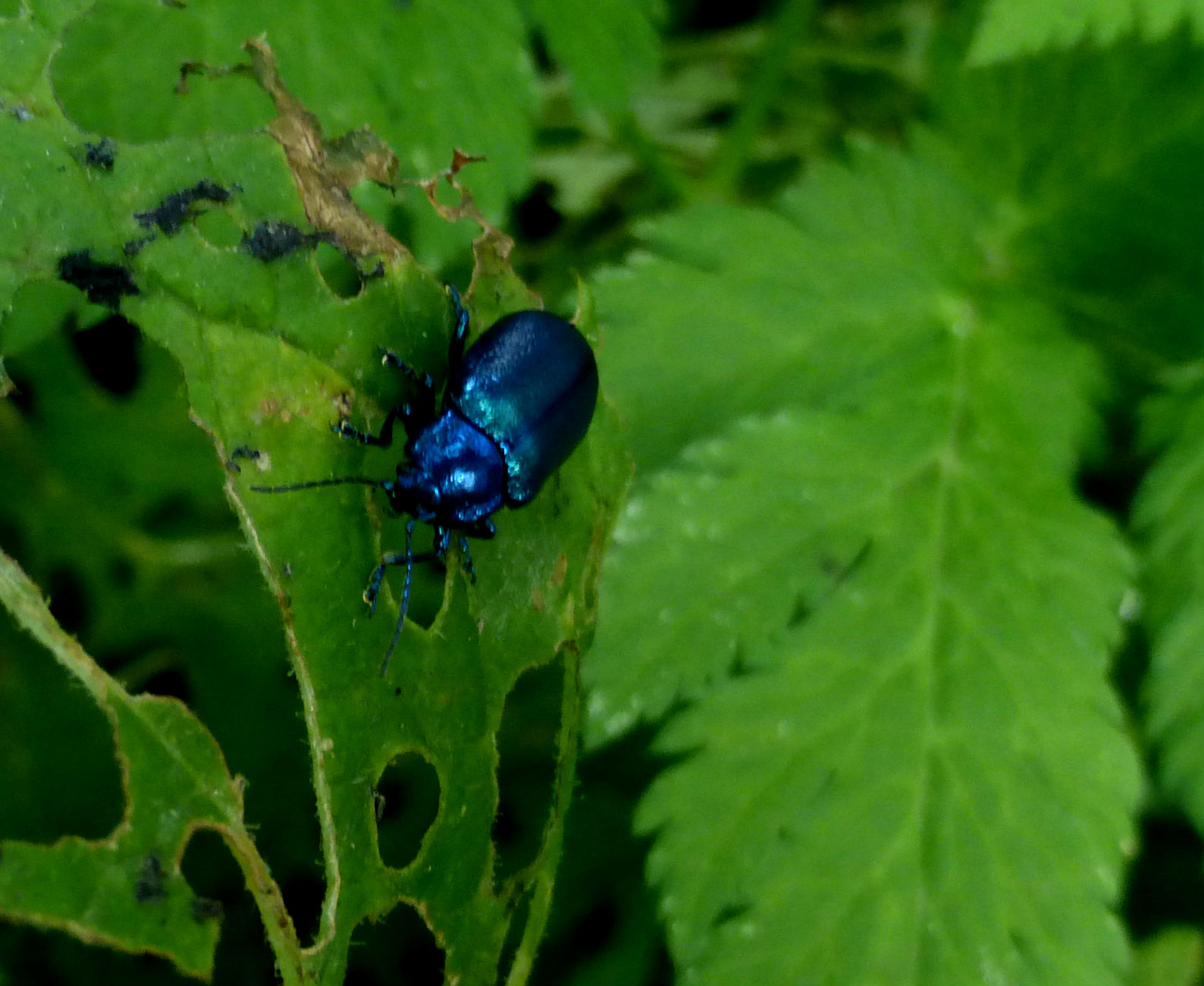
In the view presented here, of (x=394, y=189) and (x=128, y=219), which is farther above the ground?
(x=128, y=219)

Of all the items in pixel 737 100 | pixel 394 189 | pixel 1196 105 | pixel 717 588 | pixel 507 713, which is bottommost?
pixel 507 713

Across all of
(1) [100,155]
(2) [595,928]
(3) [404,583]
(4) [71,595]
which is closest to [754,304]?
(3) [404,583]

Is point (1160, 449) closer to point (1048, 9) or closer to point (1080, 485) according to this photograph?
point (1080, 485)

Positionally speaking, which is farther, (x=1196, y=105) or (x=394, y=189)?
(x=1196, y=105)

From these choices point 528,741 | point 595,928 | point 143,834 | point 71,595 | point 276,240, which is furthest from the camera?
point 71,595

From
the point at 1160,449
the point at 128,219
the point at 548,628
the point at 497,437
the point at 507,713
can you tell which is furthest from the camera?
the point at 507,713

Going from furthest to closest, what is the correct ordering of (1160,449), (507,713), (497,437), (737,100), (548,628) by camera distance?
(737,100)
(507,713)
(1160,449)
(497,437)
(548,628)

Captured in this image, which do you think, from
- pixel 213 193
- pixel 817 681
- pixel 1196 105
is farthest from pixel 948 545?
pixel 213 193

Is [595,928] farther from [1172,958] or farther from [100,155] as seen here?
[100,155]
